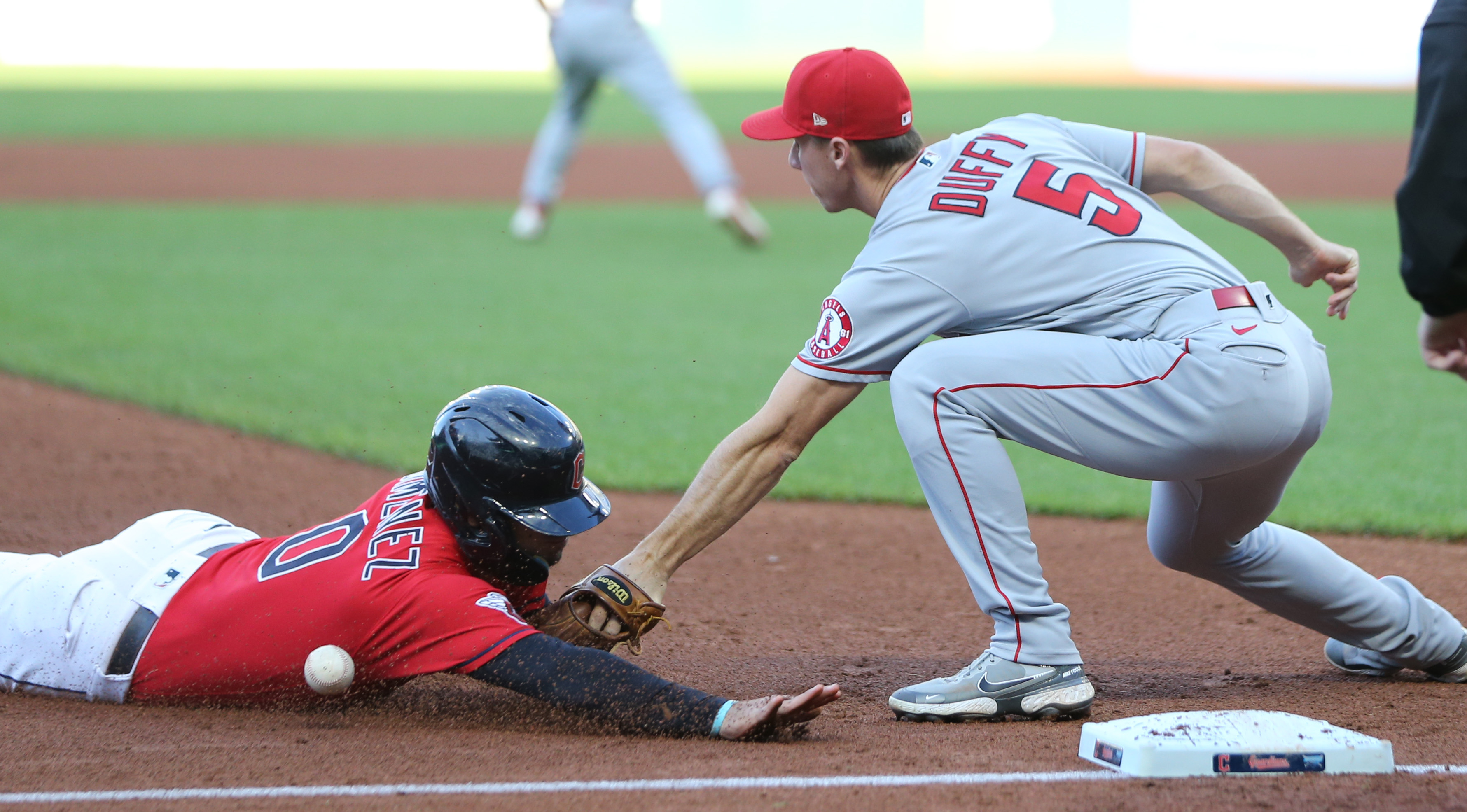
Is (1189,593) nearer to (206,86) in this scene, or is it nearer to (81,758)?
(81,758)

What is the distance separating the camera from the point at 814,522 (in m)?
5.56

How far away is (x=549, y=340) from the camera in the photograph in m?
8.67

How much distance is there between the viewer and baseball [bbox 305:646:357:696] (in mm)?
3004

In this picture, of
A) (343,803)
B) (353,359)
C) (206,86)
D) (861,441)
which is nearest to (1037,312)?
(343,803)

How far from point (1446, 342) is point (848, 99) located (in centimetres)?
141

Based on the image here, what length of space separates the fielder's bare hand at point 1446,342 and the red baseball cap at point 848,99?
4.22 feet

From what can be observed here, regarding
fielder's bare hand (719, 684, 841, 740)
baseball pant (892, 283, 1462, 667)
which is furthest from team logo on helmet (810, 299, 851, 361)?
fielder's bare hand (719, 684, 841, 740)

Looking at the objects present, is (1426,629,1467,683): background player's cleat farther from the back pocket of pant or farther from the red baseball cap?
the red baseball cap

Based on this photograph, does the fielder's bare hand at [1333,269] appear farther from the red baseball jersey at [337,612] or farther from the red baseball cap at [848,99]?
the red baseball jersey at [337,612]

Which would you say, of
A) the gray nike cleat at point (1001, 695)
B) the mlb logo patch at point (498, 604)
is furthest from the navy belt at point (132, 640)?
the gray nike cleat at point (1001, 695)

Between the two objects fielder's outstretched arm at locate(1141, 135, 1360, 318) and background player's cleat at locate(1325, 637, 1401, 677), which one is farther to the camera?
background player's cleat at locate(1325, 637, 1401, 677)

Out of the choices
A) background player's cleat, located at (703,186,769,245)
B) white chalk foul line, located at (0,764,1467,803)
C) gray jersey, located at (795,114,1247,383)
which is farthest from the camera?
background player's cleat, located at (703,186,769,245)

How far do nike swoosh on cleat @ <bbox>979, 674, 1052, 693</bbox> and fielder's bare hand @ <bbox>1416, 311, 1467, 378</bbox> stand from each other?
112 centimetres

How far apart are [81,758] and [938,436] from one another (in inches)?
75.6
